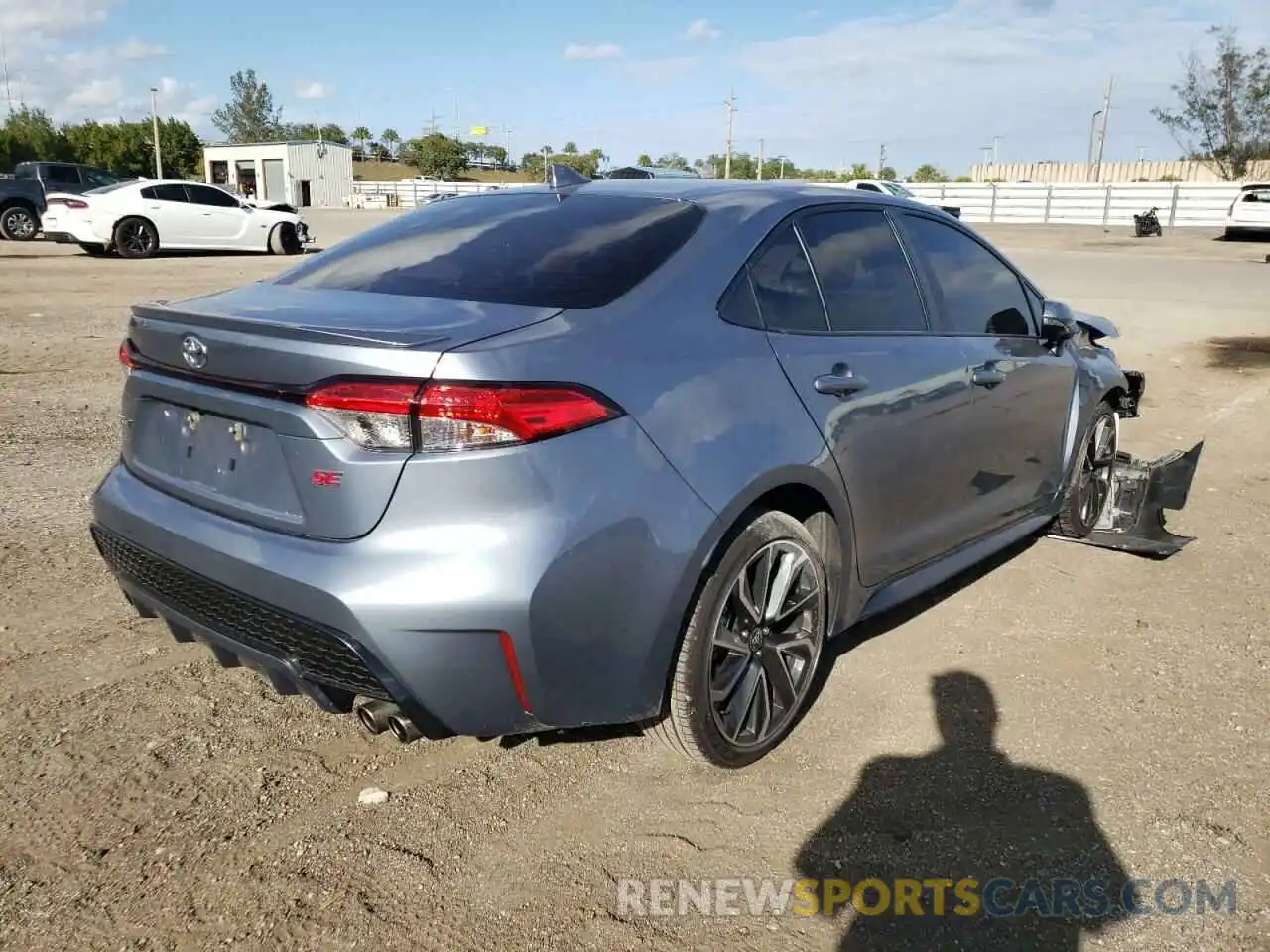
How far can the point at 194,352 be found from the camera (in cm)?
262

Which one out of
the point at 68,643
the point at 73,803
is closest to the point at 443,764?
the point at 73,803

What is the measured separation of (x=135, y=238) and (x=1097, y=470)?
19540 millimetres

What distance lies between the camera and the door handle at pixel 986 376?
12.4ft

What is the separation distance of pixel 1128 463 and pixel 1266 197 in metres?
32.3

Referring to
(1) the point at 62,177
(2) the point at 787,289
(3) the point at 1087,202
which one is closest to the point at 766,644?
(2) the point at 787,289

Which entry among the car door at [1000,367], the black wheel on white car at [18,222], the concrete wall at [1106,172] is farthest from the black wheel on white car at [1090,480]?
the concrete wall at [1106,172]

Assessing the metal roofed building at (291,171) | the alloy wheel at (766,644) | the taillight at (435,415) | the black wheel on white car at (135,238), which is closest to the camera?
the taillight at (435,415)

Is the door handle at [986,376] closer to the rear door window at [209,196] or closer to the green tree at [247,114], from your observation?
the rear door window at [209,196]

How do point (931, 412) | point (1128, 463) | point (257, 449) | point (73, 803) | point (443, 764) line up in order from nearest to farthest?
point (257, 449), point (73, 803), point (443, 764), point (931, 412), point (1128, 463)

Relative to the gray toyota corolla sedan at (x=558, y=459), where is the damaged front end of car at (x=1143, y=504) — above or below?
below

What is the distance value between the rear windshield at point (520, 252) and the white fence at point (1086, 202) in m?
40.1

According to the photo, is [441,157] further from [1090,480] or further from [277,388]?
[277,388]

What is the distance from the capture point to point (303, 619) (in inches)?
Result: 93.7

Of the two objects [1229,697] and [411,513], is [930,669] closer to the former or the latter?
[1229,697]
